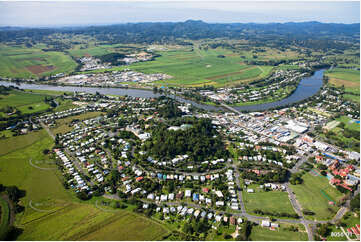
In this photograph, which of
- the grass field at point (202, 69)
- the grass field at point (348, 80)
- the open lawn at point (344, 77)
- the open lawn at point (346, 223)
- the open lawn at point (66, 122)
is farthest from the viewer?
the grass field at point (202, 69)

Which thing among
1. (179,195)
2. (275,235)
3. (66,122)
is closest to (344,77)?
(275,235)

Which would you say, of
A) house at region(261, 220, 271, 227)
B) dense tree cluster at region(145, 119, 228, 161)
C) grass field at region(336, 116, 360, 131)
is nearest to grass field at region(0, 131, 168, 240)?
house at region(261, 220, 271, 227)

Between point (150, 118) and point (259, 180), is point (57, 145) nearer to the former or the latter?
point (150, 118)

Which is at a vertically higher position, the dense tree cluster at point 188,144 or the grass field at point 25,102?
the grass field at point 25,102

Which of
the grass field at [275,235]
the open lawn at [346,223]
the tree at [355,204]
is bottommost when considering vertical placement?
the grass field at [275,235]

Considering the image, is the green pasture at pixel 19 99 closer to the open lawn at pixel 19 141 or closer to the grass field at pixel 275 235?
the open lawn at pixel 19 141

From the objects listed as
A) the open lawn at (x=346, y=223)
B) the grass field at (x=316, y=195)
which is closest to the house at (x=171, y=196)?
the grass field at (x=316, y=195)

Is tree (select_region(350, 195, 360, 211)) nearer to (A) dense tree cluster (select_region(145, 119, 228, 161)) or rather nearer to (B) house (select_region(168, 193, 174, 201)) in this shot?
(A) dense tree cluster (select_region(145, 119, 228, 161))
